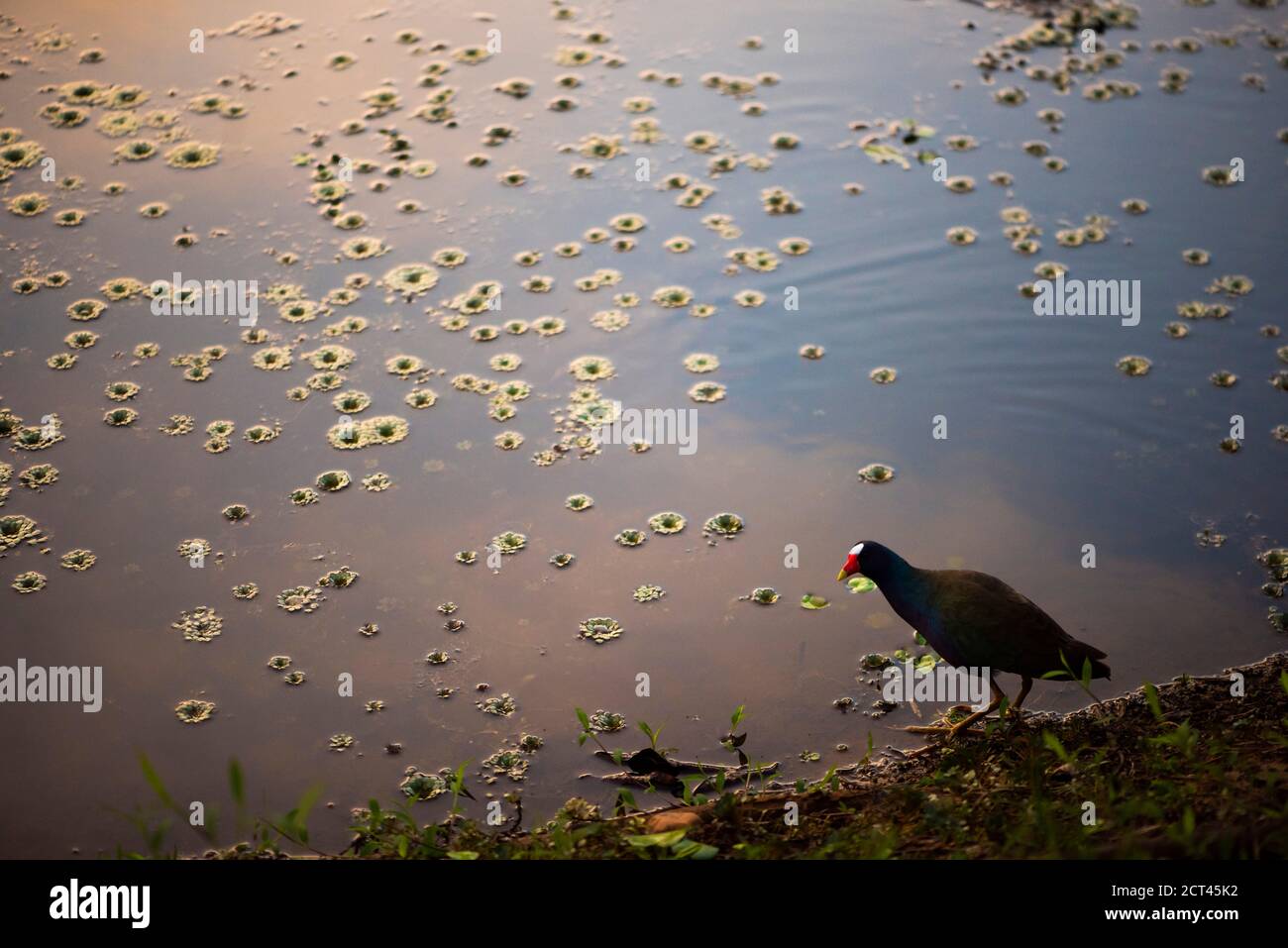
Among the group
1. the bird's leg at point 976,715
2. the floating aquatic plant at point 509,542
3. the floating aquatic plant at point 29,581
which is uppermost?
the floating aquatic plant at point 509,542

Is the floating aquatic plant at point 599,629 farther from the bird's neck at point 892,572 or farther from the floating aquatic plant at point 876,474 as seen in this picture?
the floating aquatic plant at point 876,474

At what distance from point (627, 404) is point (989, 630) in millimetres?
2006

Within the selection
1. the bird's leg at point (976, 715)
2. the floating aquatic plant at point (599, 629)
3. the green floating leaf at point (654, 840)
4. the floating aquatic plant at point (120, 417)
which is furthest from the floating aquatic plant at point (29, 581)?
the bird's leg at point (976, 715)

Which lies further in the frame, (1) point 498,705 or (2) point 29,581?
(2) point 29,581

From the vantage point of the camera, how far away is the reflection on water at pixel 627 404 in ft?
13.8
